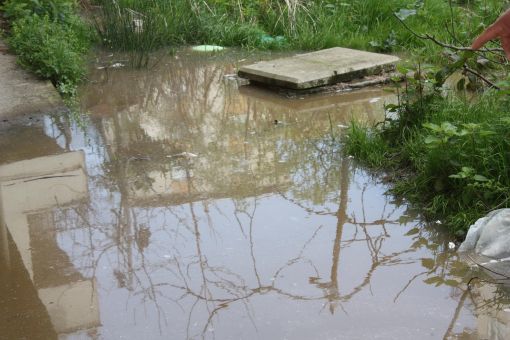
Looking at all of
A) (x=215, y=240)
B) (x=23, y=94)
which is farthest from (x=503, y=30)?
(x=23, y=94)

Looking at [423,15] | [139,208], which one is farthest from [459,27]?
[139,208]

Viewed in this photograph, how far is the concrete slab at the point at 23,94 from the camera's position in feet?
20.1

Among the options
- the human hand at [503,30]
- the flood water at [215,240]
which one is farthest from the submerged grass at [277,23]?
the human hand at [503,30]

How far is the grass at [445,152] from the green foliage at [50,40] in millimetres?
3016

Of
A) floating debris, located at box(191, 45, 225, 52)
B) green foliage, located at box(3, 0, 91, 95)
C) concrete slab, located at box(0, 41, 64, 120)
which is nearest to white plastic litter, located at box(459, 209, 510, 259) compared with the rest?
concrete slab, located at box(0, 41, 64, 120)

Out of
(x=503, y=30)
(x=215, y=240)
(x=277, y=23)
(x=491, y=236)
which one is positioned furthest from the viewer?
(x=277, y=23)

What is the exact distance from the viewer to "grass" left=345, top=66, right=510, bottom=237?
396cm

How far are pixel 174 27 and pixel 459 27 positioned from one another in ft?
10.8

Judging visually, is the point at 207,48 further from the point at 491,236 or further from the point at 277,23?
the point at 491,236

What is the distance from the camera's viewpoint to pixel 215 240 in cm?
392

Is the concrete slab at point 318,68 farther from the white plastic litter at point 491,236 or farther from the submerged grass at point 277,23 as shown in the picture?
the white plastic litter at point 491,236

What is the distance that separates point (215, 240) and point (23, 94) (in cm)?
329

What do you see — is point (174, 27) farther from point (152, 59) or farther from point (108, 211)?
point (108, 211)

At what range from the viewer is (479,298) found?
3.31 m
